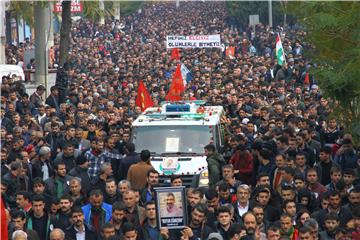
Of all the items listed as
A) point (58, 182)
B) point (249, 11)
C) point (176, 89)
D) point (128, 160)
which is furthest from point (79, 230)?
point (249, 11)

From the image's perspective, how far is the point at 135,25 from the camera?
8700cm

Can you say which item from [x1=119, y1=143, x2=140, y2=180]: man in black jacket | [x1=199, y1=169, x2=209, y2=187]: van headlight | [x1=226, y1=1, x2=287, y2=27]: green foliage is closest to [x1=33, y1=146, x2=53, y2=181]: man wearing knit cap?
[x1=119, y1=143, x2=140, y2=180]: man in black jacket

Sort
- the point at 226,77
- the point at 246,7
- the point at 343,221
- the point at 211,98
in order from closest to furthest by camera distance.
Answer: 1. the point at 343,221
2. the point at 211,98
3. the point at 226,77
4. the point at 246,7

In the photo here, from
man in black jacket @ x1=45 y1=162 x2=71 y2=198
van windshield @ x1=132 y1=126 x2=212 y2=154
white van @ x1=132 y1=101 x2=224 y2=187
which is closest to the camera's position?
man in black jacket @ x1=45 y1=162 x2=71 y2=198

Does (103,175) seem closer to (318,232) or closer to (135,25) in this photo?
(318,232)

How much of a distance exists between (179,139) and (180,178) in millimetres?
1620

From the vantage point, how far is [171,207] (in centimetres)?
1355

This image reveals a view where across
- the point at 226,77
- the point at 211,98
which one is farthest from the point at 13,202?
the point at 226,77

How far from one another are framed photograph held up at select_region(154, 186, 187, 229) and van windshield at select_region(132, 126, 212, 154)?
693 cm

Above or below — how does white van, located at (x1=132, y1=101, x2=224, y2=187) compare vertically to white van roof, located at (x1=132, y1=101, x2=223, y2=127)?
below

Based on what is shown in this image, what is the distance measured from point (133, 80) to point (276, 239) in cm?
2512

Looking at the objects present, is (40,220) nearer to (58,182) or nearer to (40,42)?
(58,182)

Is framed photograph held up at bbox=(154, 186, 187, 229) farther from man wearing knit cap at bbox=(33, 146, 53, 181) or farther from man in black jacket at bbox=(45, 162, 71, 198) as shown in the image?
man wearing knit cap at bbox=(33, 146, 53, 181)

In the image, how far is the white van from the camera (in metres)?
20.0
